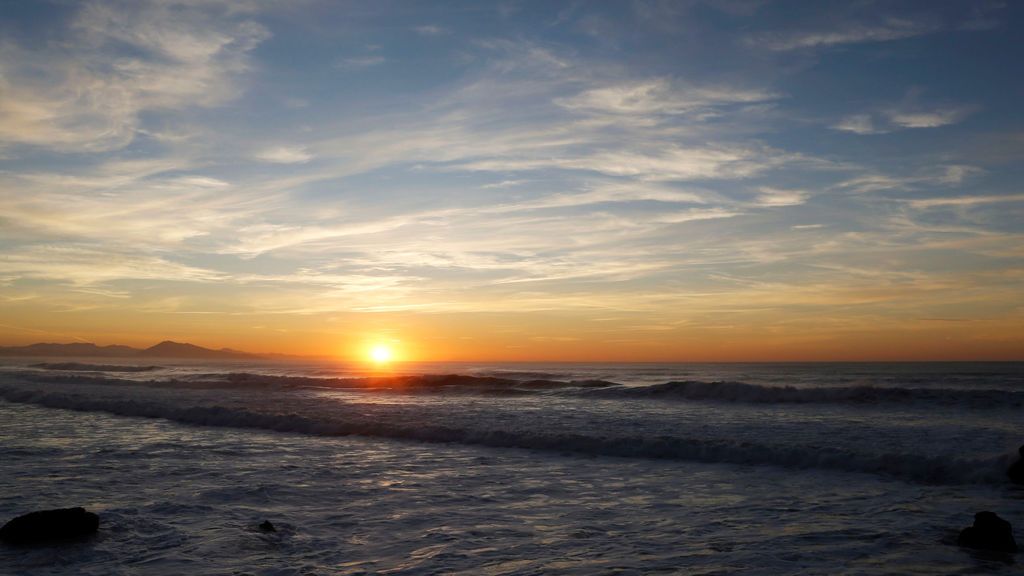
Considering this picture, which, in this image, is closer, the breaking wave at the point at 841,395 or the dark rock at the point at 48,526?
the dark rock at the point at 48,526

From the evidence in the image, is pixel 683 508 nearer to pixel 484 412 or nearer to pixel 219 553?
pixel 219 553


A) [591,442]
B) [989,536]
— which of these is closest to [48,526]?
[989,536]

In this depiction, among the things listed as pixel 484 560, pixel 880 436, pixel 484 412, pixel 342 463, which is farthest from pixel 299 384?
pixel 484 560

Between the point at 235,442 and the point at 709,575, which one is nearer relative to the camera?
the point at 709,575

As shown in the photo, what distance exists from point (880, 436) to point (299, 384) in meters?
43.7

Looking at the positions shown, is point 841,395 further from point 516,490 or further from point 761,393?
point 516,490

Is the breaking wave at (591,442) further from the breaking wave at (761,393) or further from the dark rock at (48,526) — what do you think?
the breaking wave at (761,393)

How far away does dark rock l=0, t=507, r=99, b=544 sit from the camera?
836cm

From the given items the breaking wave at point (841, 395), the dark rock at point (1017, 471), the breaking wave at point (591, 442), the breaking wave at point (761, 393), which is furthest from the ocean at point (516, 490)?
the breaking wave at point (761, 393)

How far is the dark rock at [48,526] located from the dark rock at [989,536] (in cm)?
1186

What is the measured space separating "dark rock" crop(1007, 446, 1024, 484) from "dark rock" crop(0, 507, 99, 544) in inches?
647

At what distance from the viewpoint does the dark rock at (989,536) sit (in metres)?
8.17

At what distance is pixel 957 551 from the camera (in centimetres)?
810

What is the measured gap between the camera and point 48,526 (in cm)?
854
